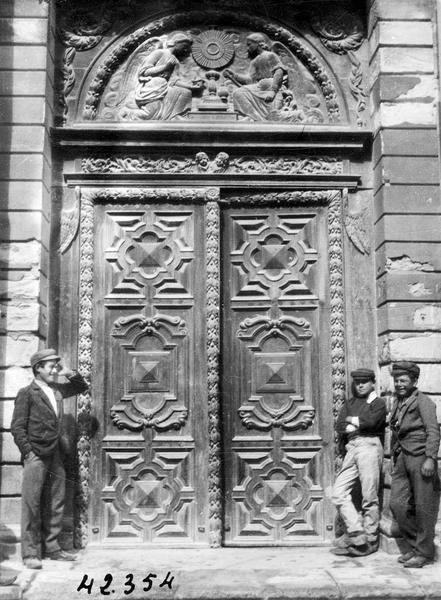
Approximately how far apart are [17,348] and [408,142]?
4.24 metres

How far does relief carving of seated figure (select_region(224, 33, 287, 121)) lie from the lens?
8023 mm

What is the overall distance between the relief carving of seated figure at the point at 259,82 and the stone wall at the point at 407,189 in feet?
3.37

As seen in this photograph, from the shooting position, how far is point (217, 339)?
7.60 meters

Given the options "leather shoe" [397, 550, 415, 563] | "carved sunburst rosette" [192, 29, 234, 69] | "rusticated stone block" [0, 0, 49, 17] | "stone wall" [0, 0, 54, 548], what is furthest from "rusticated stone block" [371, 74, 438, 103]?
"leather shoe" [397, 550, 415, 563]

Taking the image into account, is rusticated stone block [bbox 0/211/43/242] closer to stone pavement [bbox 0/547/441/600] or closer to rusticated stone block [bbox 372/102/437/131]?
stone pavement [bbox 0/547/441/600]

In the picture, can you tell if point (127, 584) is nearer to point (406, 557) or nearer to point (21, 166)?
point (406, 557)

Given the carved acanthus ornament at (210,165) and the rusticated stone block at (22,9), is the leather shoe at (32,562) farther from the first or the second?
the rusticated stone block at (22,9)

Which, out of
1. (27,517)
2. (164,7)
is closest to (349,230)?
(164,7)

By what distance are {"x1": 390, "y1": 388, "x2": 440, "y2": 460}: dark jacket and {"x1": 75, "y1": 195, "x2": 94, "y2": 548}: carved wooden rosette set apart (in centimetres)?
295

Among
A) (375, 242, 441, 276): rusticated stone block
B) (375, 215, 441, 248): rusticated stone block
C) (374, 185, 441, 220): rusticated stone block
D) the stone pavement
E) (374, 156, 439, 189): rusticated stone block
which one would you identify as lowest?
the stone pavement

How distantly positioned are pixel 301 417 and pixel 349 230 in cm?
195

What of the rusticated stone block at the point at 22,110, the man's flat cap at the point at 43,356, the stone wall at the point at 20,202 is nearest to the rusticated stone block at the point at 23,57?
the stone wall at the point at 20,202

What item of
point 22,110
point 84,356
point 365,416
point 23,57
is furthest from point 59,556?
point 23,57

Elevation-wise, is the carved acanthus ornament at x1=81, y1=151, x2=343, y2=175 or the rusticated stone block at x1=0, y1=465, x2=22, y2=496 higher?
the carved acanthus ornament at x1=81, y1=151, x2=343, y2=175
